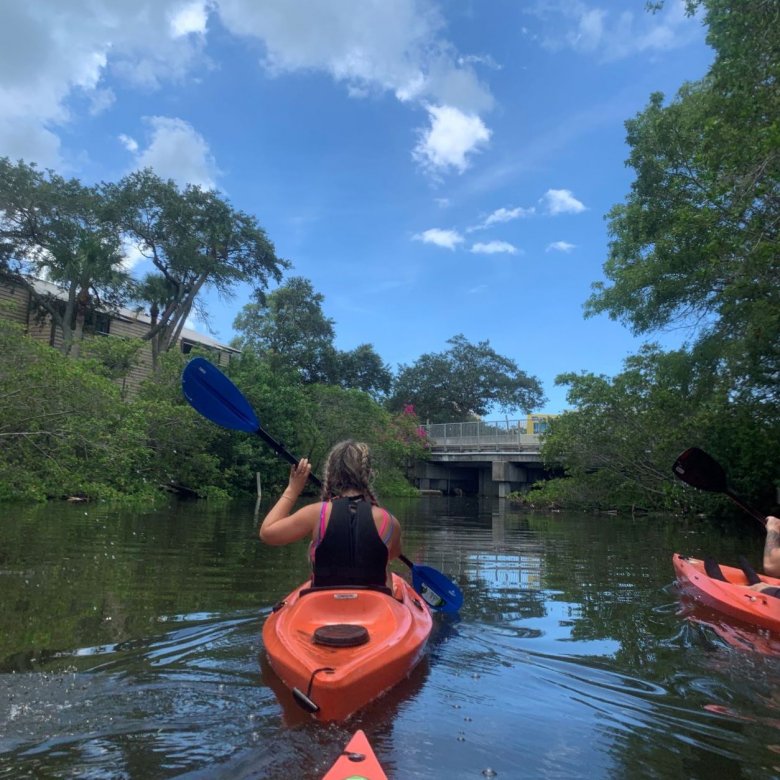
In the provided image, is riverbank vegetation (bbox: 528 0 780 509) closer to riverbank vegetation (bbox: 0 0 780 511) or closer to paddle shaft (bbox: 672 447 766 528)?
riverbank vegetation (bbox: 0 0 780 511)

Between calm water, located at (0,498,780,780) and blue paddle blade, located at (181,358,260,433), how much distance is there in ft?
4.96

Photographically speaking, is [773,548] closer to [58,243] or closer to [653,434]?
[653,434]

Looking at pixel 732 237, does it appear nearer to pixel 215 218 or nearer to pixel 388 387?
pixel 215 218

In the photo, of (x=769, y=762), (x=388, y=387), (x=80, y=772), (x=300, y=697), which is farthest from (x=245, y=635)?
(x=388, y=387)

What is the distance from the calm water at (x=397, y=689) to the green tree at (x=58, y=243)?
2039 centimetres

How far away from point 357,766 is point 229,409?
12.2 ft

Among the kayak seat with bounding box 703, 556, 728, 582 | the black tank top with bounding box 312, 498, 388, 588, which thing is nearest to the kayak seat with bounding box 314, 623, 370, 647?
the black tank top with bounding box 312, 498, 388, 588

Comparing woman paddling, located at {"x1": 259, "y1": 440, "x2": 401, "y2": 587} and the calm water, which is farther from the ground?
woman paddling, located at {"x1": 259, "y1": 440, "x2": 401, "y2": 587}

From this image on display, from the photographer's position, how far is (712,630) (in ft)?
17.0

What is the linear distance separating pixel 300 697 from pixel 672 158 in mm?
15794

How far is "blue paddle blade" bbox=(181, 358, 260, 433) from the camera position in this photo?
519 centimetres

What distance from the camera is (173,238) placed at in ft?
95.0

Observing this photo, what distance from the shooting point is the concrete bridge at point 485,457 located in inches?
1549

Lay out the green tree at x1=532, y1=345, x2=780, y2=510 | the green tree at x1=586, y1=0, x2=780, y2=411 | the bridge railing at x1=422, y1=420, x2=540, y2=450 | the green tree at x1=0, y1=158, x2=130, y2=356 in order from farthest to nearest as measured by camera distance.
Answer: the bridge railing at x1=422, y1=420, x2=540, y2=450, the green tree at x1=0, y1=158, x2=130, y2=356, the green tree at x1=532, y1=345, x2=780, y2=510, the green tree at x1=586, y1=0, x2=780, y2=411
